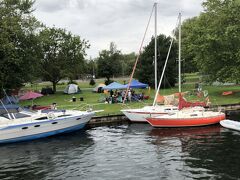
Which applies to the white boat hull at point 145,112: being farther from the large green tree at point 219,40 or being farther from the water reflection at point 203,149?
the large green tree at point 219,40

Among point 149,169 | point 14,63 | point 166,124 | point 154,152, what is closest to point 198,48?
point 166,124

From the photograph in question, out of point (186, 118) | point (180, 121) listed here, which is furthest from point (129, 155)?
point (186, 118)

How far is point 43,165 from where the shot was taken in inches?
914

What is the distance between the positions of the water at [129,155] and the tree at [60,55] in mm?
34316

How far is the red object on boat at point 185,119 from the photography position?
34.8 metres

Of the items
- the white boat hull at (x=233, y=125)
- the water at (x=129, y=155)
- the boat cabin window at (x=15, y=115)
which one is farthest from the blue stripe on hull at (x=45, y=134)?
the white boat hull at (x=233, y=125)

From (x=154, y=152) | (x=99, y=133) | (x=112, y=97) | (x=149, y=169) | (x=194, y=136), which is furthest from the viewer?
(x=112, y=97)

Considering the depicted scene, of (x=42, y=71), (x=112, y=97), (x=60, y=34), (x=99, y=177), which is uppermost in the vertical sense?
(x=60, y=34)

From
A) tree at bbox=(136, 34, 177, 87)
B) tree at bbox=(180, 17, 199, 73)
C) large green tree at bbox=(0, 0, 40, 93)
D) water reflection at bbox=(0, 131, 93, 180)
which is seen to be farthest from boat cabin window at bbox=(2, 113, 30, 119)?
tree at bbox=(136, 34, 177, 87)

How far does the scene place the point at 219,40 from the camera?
51.2 metres

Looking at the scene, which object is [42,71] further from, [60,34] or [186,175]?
[186,175]

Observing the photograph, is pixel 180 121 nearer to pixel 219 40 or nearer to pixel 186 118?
pixel 186 118

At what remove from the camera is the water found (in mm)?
20828

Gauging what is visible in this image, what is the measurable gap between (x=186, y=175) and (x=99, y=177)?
475cm
